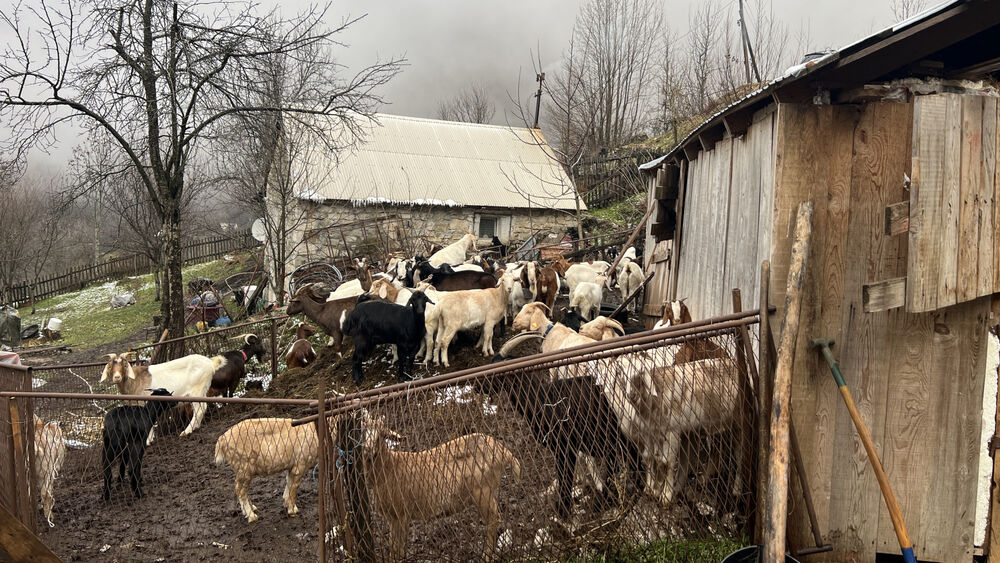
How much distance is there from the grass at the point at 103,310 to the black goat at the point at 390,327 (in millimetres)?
14168

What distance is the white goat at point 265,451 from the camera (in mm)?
5543

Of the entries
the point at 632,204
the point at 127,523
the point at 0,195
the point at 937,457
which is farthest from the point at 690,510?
the point at 0,195

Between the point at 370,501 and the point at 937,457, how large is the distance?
11.2ft

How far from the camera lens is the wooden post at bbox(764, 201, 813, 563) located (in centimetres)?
302

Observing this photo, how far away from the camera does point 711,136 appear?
6.10 meters

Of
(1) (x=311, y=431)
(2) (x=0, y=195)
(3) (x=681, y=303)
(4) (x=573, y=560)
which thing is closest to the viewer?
(4) (x=573, y=560)

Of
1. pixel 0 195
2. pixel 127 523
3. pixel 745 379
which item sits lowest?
pixel 127 523

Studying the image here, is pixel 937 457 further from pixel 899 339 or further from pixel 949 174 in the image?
pixel 949 174

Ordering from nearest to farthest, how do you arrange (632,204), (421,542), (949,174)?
(949,174) → (421,542) → (632,204)

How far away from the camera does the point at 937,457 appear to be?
364 centimetres

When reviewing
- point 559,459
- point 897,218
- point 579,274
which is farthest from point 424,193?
point 897,218

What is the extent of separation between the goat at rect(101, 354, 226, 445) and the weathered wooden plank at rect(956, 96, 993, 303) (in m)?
8.03

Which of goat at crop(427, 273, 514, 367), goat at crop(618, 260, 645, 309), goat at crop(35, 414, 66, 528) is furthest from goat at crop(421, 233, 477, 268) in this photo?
goat at crop(35, 414, 66, 528)

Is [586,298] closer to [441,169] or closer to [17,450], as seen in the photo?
[17,450]
